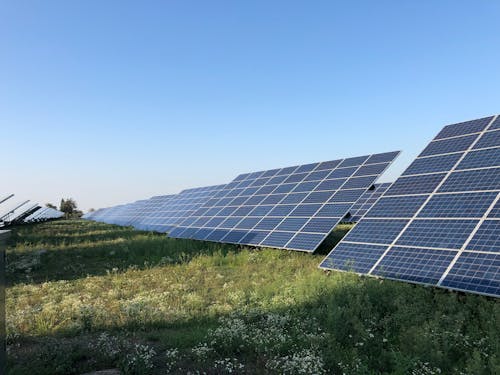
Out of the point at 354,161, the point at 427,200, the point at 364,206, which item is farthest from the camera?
the point at 364,206

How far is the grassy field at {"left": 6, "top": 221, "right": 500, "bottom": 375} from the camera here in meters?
6.56

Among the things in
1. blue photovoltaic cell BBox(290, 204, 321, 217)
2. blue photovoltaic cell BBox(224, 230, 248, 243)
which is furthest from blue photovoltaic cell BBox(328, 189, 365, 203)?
blue photovoltaic cell BBox(224, 230, 248, 243)

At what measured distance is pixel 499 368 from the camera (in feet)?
18.0

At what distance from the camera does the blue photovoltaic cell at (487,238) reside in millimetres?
9281

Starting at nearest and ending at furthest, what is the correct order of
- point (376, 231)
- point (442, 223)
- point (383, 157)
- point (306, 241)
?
1. point (442, 223)
2. point (376, 231)
3. point (306, 241)
4. point (383, 157)

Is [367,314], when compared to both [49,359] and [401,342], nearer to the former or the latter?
[401,342]

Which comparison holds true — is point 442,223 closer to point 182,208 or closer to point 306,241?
point 306,241

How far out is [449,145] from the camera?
15.1 m

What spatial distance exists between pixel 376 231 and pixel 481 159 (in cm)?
444

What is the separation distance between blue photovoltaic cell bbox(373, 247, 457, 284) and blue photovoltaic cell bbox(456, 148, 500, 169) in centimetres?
430

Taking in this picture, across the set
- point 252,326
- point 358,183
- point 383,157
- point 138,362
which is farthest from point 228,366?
point 383,157

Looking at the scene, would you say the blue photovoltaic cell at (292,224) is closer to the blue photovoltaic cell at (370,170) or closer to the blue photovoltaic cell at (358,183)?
the blue photovoltaic cell at (358,183)

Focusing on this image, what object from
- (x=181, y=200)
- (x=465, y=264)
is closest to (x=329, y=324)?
(x=465, y=264)

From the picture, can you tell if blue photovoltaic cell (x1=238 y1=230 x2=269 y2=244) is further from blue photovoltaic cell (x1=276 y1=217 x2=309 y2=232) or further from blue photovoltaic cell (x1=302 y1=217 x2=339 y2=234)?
blue photovoltaic cell (x1=302 y1=217 x2=339 y2=234)
